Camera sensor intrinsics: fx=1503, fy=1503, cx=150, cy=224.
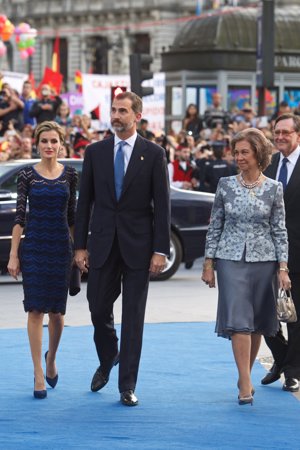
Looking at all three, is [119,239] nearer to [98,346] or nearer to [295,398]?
[98,346]

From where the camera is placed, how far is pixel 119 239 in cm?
901

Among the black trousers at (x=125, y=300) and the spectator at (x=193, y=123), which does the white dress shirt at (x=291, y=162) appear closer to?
the black trousers at (x=125, y=300)

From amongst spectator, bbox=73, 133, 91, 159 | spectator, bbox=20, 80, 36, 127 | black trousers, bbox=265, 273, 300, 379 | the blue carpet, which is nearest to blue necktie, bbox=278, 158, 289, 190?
black trousers, bbox=265, 273, 300, 379

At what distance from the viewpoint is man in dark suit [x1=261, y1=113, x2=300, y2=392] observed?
31.7 feet

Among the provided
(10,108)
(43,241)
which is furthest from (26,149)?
(43,241)

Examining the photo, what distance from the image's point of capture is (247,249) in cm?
893

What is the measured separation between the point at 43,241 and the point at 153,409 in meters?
1.28

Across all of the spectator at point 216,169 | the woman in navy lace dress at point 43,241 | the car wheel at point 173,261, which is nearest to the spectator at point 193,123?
the spectator at point 216,169

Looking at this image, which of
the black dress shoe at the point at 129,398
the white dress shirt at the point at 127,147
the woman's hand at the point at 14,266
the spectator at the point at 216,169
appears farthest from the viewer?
the spectator at the point at 216,169

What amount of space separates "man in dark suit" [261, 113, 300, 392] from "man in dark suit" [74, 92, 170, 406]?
100cm

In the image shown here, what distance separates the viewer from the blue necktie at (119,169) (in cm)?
905

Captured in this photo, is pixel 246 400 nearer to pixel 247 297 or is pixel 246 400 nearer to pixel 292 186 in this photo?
pixel 247 297

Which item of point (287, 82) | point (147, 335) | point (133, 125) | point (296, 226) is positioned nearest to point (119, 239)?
point (133, 125)

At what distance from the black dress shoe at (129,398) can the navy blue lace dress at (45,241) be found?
2.41ft
